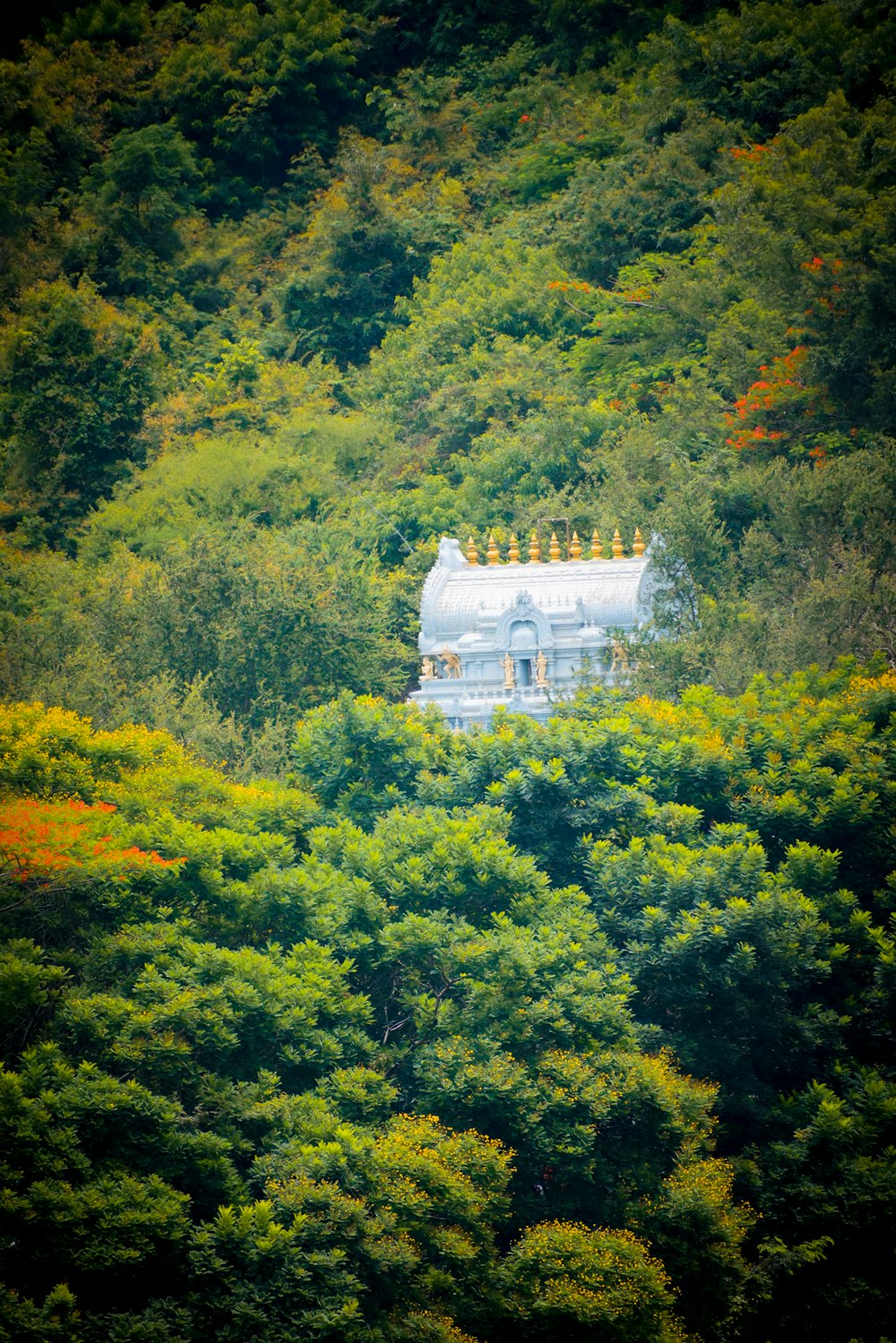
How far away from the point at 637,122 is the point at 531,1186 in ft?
122

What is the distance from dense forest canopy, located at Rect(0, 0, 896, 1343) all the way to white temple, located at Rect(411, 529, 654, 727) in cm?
85

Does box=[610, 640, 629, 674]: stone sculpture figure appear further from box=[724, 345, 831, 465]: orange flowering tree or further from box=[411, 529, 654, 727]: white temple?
box=[724, 345, 831, 465]: orange flowering tree

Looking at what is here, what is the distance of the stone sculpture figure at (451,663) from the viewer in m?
32.4

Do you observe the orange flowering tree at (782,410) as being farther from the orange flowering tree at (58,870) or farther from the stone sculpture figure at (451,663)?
the orange flowering tree at (58,870)

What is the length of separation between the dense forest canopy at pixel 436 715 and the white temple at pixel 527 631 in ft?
2.80

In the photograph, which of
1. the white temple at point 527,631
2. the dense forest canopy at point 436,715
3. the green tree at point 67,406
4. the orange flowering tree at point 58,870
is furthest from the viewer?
the green tree at point 67,406

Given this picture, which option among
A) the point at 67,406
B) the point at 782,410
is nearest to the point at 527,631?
the point at 782,410

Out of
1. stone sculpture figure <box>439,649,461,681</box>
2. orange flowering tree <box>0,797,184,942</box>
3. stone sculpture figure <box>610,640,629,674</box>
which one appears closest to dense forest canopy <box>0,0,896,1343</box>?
orange flowering tree <box>0,797,184,942</box>

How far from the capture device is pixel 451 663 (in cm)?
3256

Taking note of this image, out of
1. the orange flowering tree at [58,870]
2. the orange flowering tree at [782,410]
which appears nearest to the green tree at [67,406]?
the orange flowering tree at [782,410]

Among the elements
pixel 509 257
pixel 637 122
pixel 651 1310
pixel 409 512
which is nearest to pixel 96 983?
pixel 651 1310

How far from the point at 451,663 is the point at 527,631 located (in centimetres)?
145

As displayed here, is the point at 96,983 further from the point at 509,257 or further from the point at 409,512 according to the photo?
the point at 509,257

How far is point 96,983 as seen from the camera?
21.7 m
